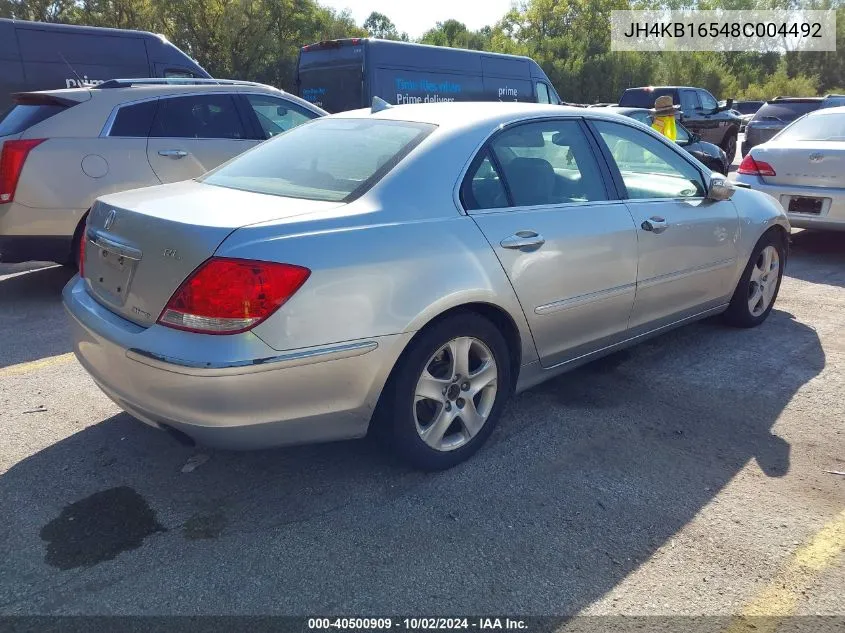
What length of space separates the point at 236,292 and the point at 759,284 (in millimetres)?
3936

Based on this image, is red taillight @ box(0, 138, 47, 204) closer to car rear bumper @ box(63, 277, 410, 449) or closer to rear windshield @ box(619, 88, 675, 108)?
car rear bumper @ box(63, 277, 410, 449)

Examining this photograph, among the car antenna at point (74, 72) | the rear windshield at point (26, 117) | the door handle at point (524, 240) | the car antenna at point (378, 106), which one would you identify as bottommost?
the door handle at point (524, 240)

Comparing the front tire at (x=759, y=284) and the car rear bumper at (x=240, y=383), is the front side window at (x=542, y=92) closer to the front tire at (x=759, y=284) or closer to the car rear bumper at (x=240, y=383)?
the front tire at (x=759, y=284)

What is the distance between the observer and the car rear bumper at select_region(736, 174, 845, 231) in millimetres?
6945

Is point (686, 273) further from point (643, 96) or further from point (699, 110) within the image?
point (699, 110)

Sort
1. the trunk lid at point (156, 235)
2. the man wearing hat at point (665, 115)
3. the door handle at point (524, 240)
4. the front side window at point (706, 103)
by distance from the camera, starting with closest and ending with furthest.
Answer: the trunk lid at point (156, 235) < the door handle at point (524, 240) < the man wearing hat at point (665, 115) < the front side window at point (706, 103)

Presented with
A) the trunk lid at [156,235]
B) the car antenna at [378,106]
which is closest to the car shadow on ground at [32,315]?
the trunk lid at [156,235]

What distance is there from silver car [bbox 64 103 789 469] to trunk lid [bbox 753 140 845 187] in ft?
12.1

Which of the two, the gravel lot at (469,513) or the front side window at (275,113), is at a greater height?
the front side window at (275,113)

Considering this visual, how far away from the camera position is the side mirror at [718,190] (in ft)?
14.4

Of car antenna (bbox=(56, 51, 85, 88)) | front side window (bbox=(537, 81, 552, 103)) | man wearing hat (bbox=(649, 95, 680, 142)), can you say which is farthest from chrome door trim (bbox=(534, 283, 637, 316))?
front side window (bbox=(537, 81, 552, 103))

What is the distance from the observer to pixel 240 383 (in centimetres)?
252

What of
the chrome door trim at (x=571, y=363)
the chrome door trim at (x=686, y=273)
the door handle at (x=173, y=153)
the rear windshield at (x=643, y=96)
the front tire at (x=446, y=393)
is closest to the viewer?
the front tire at (x=446, y=393)

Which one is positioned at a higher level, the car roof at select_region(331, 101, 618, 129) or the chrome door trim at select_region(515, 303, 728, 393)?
the car roof at select_region(331, 101, 618, 129)
